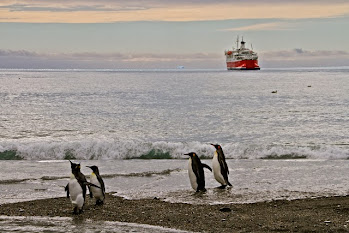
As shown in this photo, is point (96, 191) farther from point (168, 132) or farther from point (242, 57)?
point (242, 57)

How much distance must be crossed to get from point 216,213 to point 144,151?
8.97 m

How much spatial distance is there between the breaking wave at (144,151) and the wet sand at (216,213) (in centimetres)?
718

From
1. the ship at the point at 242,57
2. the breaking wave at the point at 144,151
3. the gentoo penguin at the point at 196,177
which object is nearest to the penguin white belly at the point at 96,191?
the gentoo penguin at the point at 196,177

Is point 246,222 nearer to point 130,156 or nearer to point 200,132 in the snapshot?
point 130,156

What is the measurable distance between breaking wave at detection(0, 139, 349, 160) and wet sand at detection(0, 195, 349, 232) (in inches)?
283

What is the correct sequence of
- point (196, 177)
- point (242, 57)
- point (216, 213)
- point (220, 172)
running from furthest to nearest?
point (242, 57) < point (220, 172) < point (196, 177) < point (216, 213)

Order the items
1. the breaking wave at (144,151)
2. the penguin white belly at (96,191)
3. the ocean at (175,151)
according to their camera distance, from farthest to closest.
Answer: the breaking wave at (144,151)
the ocean at (175,151)
the penguin white belly at (96,191)

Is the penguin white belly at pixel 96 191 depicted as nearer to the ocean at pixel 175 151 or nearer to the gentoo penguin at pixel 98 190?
the gentoo penguin at pixel 98 190

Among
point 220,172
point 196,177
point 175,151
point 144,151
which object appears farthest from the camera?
point 175,151

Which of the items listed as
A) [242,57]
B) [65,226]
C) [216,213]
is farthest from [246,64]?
[65,226]

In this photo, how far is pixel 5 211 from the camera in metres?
8.49

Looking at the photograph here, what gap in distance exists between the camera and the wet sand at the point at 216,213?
24.3 feet

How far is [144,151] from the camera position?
17.1 m

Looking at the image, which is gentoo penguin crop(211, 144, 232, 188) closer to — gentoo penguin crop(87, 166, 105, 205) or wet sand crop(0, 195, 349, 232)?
wet sand crop(0, 195, 349, 232)
